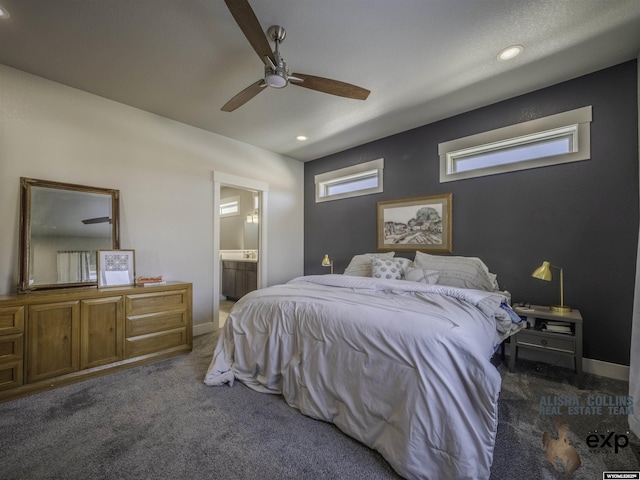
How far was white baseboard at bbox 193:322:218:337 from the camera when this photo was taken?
12.1ft

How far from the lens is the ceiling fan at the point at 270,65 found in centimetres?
157

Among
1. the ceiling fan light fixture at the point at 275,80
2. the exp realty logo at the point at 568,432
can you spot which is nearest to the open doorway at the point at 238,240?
the ceiling fan light fixture at the point at 275,80

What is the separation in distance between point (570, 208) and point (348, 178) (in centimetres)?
285

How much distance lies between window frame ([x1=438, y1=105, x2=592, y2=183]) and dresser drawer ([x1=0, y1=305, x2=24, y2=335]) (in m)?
4.31

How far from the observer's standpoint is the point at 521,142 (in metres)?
3.03

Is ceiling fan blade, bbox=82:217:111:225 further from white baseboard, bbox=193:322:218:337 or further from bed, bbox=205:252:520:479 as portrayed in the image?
bed, bbox=205:252:520:479

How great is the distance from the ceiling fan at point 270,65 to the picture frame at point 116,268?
1899mm

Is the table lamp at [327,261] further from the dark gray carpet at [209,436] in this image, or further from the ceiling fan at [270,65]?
the ceiling fan at [270,65]

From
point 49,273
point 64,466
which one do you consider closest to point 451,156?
point 64,466

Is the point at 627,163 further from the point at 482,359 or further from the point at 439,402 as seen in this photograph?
the point at 439,402

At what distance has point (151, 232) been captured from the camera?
3.33m

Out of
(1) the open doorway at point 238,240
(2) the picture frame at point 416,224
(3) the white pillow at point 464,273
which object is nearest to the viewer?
(3) the white pillow at point 464,273

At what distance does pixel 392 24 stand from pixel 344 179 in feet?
8.96

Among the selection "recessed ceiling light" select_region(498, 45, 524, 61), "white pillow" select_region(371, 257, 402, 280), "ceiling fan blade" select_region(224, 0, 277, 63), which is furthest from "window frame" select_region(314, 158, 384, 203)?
"ceiling fan blade" select_region(224, 0, 277, 63)
